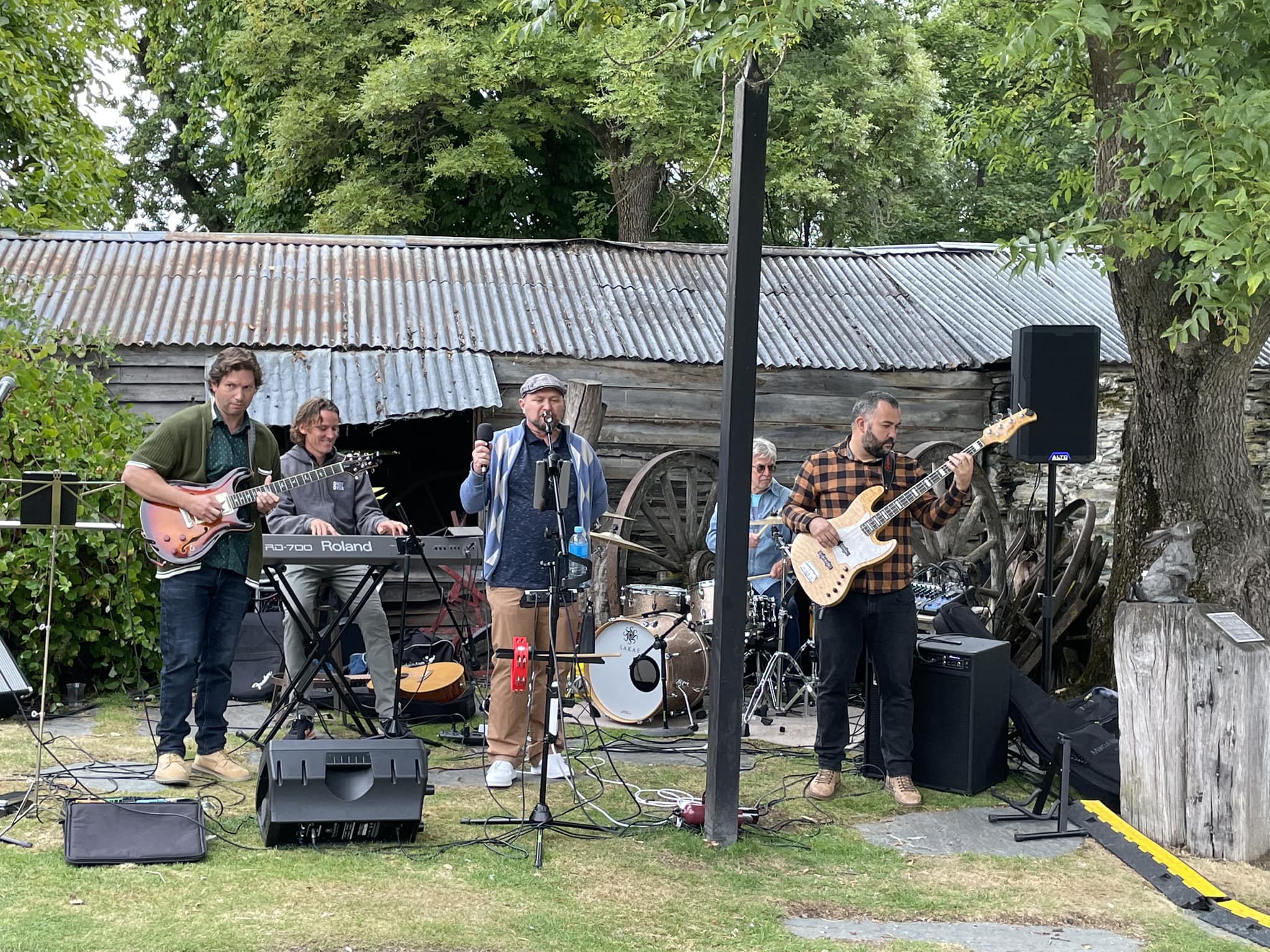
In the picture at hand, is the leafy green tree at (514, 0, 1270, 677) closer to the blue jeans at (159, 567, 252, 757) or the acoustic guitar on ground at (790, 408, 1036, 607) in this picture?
the acoustic guitar on ground at (790, 408, 1036, 607)

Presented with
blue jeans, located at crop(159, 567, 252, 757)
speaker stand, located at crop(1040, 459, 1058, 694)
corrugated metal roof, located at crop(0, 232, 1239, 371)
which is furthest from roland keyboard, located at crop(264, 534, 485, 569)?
corrugated metal roof, located at crop(0, 232, 1239, 371)

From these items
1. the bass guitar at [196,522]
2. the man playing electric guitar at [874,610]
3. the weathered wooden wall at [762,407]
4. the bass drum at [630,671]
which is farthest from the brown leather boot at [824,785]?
the weathered wooden wall at [762,407]

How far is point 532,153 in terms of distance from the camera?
18.1 m

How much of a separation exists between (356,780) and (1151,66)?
4738 mm

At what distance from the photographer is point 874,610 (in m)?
5.89

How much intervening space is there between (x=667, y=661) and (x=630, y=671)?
0.78 feet

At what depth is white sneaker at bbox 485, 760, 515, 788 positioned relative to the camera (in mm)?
5715

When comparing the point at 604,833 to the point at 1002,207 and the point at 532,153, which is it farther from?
the point at 1002,207

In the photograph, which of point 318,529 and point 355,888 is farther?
point 318,529

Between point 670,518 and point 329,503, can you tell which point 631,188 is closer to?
point 670,518

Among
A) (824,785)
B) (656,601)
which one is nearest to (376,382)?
(656,601)

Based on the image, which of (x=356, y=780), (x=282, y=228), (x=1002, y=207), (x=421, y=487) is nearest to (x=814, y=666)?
(x=356, y=780)

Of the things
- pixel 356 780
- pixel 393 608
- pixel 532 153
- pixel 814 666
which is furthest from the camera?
pixel 532 153

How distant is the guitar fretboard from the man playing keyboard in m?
0.63
